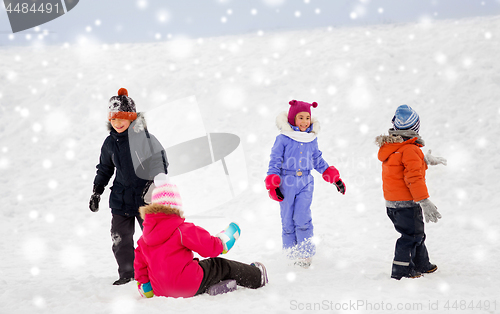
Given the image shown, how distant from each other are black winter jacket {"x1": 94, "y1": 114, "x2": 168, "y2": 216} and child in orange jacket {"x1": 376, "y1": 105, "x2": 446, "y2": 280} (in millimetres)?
2282

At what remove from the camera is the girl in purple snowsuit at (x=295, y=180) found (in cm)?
412

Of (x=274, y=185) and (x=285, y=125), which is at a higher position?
(x=285, y=125)

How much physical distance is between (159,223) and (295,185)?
5.58 feet

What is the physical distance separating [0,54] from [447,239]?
46.9ft

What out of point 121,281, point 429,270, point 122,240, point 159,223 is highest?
point 159,223

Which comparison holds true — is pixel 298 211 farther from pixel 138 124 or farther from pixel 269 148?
pixel 269 148

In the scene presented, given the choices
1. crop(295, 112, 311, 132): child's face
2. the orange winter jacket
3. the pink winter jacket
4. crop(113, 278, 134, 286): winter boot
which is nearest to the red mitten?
crop(295, 112, 311, 132): child's face

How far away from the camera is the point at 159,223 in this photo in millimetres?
2990

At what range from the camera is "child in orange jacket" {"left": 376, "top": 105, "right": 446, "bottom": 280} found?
11.2ft

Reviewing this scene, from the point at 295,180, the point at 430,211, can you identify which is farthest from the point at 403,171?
the point at 295,180

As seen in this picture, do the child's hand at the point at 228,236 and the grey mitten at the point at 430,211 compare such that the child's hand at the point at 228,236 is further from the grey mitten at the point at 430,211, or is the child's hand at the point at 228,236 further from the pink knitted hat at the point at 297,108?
the grey mitten at the point at 430,211

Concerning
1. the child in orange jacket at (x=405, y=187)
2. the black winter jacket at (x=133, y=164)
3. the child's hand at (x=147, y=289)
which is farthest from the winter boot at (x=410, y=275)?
the black winter jacket at (x=133, y=164)

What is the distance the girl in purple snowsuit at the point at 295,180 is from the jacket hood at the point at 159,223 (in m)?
1.38

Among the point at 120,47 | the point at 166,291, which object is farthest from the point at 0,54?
the point at 166,291
